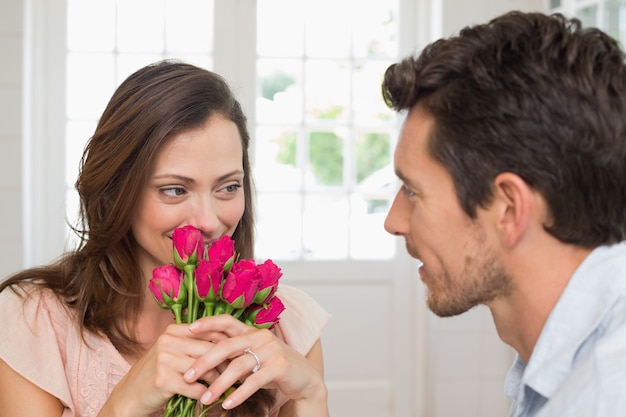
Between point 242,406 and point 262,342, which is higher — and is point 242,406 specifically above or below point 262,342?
below

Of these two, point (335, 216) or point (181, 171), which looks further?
point (335, 216)

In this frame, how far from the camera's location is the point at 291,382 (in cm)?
167

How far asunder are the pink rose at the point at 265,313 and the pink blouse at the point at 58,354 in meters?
0.49

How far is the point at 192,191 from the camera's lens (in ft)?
6.02

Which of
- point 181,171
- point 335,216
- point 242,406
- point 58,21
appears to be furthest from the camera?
point 335,216

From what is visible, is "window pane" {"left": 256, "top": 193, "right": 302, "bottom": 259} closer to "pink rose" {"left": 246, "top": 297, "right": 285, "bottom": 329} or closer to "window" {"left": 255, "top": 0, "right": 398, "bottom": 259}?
"window" {"left": 255, "top": 0, "right": 398, "bottom": 259}

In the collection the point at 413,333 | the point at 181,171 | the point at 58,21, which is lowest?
the point at 413,333

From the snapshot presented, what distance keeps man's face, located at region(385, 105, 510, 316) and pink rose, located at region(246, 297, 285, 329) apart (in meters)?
0.26

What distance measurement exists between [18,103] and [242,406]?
276 cm

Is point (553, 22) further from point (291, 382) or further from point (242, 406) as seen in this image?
point (242, 406)

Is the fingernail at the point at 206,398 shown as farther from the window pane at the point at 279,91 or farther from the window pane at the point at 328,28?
the window pane at the point at 328,28

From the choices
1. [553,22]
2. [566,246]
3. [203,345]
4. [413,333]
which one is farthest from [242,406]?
[413,333]

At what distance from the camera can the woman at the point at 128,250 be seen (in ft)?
6.00

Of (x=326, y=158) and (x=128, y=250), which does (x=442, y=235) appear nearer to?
(x=128, y=250)
